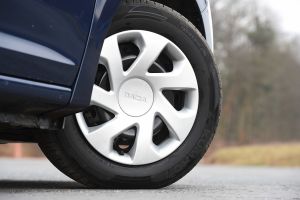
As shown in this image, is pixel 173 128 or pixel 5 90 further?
pixel 173 128

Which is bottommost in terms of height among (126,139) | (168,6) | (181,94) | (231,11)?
(126,139)

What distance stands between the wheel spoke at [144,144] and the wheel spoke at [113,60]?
9.0 inches

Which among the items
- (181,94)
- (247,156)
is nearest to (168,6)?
(181,94)

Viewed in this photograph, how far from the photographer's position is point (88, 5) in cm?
286

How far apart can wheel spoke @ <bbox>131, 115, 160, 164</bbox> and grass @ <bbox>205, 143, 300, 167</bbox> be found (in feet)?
42.9

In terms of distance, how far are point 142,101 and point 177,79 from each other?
0.72 feet

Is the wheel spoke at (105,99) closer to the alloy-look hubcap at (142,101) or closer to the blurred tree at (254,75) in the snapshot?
the alloy-look hubcap at (142,101)

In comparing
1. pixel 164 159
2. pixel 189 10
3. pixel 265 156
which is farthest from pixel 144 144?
pixel 265 156

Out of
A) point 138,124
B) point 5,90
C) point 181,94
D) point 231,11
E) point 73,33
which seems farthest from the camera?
point 231,11

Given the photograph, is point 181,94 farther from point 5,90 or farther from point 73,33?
point 5,90

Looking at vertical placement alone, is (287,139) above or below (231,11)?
below

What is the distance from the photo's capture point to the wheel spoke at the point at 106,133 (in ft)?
10.0

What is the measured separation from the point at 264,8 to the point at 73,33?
38326mm

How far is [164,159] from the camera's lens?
3.21 m
